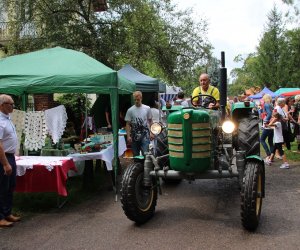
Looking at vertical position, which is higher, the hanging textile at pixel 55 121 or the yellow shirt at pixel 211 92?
the yellow shirt at pixel 211 92

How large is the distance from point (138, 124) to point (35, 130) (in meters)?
1.89

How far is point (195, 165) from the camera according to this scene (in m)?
Result: 4.61

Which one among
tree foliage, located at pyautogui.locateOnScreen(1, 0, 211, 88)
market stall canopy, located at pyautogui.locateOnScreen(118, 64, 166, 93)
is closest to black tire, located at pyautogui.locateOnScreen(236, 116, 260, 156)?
market stall canopy, located at pyautogui.locateOnScreen(118, 64, 166, 93)

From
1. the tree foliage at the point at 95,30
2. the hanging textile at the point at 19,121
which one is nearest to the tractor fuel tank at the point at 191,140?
the hanging textile at the point at 19,121

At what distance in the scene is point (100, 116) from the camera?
39.6ft

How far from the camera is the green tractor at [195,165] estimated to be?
4.48 metres

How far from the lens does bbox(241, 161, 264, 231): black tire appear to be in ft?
14.1

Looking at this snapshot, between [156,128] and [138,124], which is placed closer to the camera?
[156,128]

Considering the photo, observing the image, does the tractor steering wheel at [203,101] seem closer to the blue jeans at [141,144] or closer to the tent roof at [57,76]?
the tent roof at [57,76]

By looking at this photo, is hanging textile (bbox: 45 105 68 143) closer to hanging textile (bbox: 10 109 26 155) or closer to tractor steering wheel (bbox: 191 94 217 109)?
hanging textile (bbox: 10 109 26 155)

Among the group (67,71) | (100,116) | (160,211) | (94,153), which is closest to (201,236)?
(160,211)

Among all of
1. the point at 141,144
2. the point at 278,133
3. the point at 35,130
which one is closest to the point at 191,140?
the point at 141,144

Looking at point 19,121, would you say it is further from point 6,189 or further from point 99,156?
point 6,189

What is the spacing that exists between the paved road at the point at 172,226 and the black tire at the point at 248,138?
0.81 m
